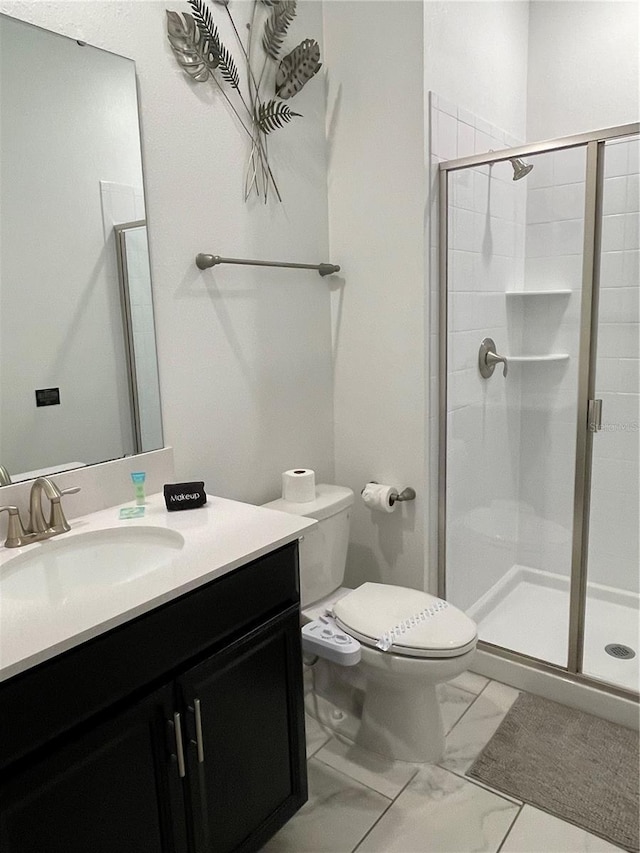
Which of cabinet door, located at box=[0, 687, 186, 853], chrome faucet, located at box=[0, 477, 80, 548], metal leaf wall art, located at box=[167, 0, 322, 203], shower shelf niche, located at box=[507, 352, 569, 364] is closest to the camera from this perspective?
cabinet door, located at box=[0, 687, 186, 853]

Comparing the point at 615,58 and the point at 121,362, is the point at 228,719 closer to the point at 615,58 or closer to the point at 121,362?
the point at 121,362

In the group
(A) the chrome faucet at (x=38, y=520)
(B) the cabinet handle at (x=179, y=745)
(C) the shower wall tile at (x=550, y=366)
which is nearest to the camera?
(B) the cabinet handle at (x=179, y=745)

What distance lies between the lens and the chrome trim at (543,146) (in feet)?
6.09

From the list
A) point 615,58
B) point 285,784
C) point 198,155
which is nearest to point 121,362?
point 198,155

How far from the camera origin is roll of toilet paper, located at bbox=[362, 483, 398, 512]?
221 centimetres

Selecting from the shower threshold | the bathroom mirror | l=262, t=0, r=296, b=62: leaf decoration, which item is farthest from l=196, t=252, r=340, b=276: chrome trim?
the shower threshold

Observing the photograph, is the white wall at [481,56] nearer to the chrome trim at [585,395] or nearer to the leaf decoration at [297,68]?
the leaf decoration at [297,68]

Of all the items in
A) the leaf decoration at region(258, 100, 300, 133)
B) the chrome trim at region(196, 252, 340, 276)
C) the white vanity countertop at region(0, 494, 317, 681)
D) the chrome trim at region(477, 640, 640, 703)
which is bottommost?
the chrome trim at region(477, 640, 640, 703)

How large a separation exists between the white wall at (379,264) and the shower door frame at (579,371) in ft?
0.43

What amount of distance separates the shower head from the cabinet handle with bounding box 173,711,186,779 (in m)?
1.92

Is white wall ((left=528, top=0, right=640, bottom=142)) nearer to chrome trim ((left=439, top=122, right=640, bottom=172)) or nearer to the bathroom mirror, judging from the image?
chrome trim ((left=439, top=122, right=640, bottom=172))

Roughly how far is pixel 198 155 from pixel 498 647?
197 cm

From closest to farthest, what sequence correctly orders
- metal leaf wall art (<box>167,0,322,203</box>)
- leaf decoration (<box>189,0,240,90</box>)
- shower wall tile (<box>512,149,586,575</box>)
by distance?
leaf decoration (<box>189,0,240,90</box>) < metal leaf wall art (<box>167,0,322,203</box>) < shower wall tile (<box>512,149,586,575</box>)

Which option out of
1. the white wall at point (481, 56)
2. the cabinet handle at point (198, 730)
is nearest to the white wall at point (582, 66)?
the white wall at point (481, 56)
